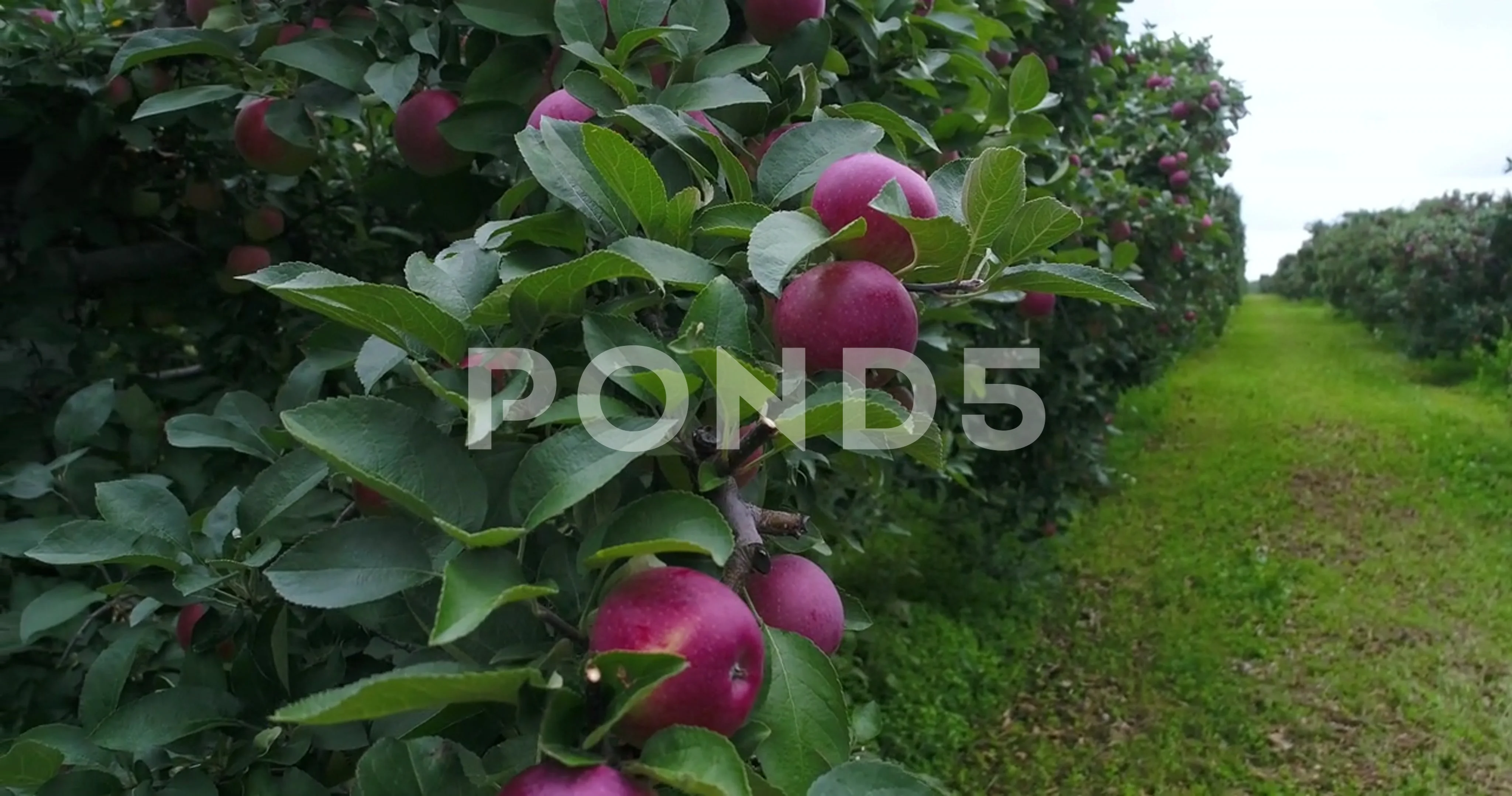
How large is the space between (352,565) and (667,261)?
24 centimetres

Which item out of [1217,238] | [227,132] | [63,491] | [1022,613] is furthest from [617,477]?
[1217,238]

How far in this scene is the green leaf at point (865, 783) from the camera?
50cm

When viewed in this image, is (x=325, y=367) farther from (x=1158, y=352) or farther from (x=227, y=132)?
(x=1158, y=352)

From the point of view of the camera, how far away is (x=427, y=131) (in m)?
0.98

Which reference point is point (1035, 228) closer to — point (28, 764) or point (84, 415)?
point (28, 764)

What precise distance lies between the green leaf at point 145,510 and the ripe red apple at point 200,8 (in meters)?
0.67

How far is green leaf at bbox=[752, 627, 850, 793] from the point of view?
1.72 ft

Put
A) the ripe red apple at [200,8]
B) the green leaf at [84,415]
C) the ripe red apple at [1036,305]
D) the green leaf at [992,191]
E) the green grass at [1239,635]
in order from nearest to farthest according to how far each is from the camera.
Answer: the green leaf at [992,191]
the green leaf at [84,415]
the ripe red apple at [200,8]
the ripe red apple at [1036,305]
the green grass at [1239,635]

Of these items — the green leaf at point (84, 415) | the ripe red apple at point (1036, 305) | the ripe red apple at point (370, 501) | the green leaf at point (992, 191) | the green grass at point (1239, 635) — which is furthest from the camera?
the green grass at point (1239, 635)

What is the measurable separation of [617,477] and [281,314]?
1.29 meters

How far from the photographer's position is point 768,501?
0.89 meters

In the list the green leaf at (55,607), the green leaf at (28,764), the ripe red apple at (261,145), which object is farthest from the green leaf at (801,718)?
the ripe red apple at (261,145)

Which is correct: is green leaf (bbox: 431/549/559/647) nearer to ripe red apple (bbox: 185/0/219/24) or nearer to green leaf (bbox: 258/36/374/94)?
green leaf (bbox: 258/36/374/94)

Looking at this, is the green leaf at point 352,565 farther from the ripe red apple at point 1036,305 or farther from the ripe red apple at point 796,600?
the ripe red apple at point 1036,305
